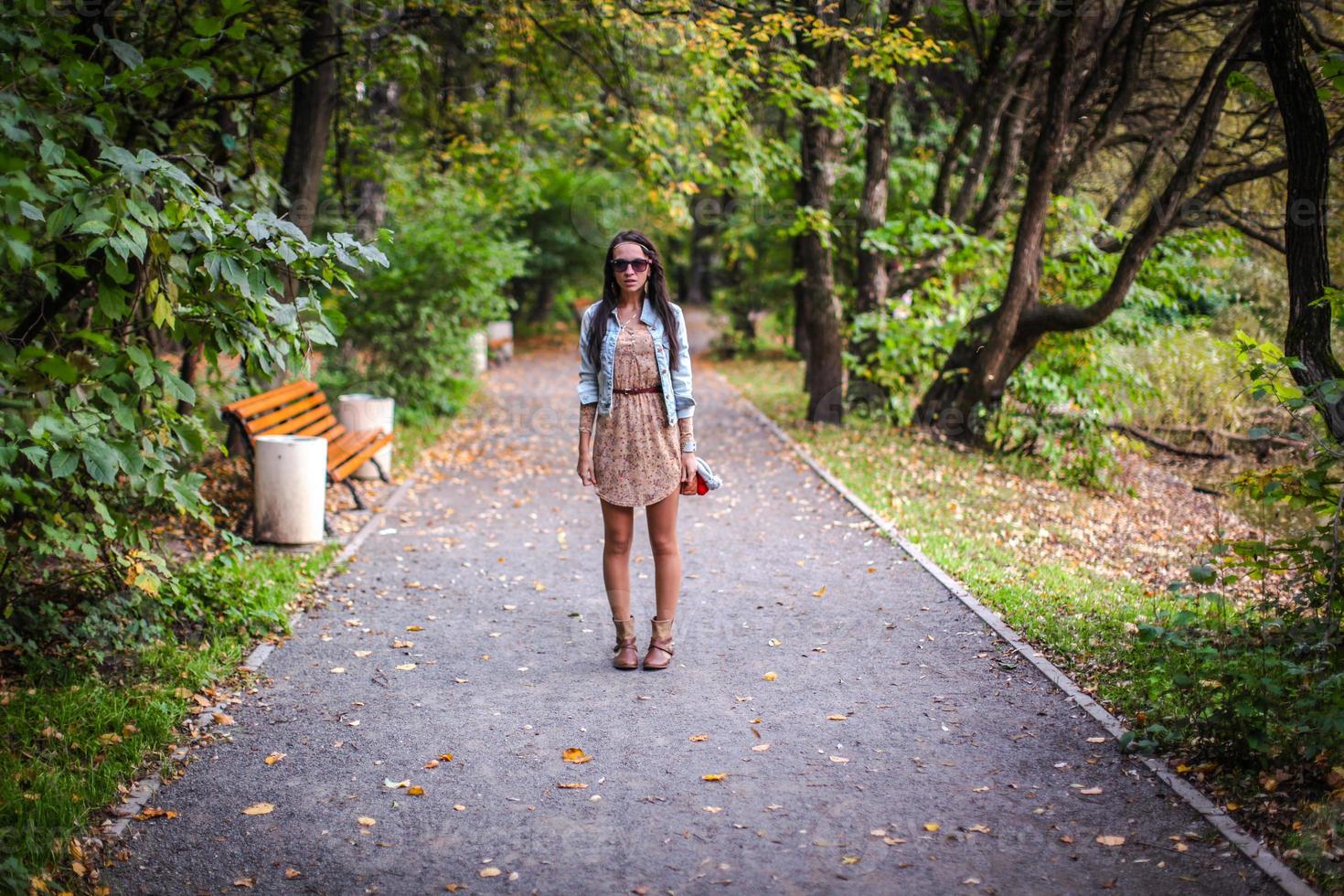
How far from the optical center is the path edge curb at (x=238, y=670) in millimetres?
3973

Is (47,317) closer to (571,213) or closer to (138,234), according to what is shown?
(138,234)

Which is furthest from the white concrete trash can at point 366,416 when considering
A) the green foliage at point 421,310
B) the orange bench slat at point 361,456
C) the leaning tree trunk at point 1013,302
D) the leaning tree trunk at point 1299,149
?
the leaning tree trunk at point 1299,149

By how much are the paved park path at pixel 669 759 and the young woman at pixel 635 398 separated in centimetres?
90

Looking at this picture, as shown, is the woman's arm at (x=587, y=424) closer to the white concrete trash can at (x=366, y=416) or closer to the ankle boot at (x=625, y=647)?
the ankle boot at (x=625, y=647)

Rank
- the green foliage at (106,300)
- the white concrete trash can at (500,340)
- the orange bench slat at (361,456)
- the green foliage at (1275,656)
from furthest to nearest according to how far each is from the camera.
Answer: the white concrete trash can at (500,340), the orange bench slat at (361,456), the green foliage at (1275,656), the green foliage at (106,300)

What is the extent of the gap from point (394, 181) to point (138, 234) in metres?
13.1

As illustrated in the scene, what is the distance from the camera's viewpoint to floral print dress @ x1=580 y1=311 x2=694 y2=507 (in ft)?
17.6

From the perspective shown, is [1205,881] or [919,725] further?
[919,725]

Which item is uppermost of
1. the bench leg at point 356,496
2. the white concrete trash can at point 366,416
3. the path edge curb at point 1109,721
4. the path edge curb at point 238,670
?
the white concrete trash can at point 366,416

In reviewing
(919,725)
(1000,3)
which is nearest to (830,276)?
(1000,3)

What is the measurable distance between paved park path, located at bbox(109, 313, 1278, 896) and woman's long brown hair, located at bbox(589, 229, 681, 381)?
163 cm

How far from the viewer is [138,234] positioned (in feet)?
12.6

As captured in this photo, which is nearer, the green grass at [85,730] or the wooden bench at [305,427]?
the green grass at [85,730]

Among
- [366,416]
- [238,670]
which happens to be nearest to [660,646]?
[238,670]
